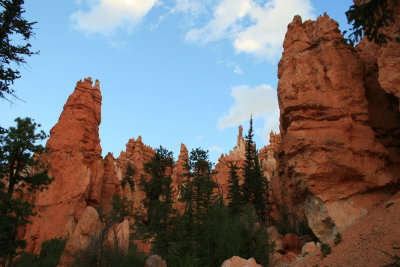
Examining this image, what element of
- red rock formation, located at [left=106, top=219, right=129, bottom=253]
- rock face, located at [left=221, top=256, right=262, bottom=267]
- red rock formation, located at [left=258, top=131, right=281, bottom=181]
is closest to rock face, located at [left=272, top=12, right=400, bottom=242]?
rock face, located at [left=221, top=256, right=262, bottom=267]

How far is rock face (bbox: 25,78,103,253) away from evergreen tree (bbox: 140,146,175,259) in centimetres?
611

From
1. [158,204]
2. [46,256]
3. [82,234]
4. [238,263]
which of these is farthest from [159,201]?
[238,263]

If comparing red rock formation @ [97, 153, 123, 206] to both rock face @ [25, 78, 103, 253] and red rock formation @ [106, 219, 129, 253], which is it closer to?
rock face @ [25, 78, 103, 253]

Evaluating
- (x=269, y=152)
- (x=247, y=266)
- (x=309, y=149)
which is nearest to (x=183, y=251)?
(x=247, y=266)

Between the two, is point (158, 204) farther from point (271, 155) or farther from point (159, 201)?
point (271, 155)

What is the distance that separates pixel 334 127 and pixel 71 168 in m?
26.2

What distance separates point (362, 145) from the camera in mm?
19047

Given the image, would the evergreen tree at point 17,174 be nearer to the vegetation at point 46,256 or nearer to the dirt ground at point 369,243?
the vegetation at point 46,256

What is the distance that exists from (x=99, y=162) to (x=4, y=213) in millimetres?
22205

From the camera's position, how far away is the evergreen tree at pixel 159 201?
2170 centimetres

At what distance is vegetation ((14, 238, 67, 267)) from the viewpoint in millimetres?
20969

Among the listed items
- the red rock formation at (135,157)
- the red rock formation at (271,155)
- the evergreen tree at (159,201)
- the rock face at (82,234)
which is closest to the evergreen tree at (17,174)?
the rock face at (82,234)

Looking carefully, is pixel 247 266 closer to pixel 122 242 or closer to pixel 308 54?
pixel 122 242

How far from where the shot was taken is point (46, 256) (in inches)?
1026
